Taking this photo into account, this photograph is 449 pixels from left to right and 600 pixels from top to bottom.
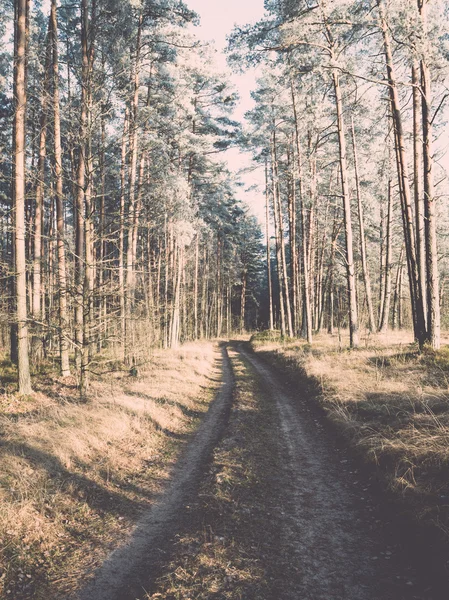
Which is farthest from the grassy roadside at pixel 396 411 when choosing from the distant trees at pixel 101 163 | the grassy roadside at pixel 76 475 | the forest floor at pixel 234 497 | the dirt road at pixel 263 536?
the distant trees at pixel 101 163

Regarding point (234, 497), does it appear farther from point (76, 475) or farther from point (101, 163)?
point (101, 163)

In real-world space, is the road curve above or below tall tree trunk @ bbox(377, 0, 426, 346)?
below

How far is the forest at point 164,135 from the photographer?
31.6 feet

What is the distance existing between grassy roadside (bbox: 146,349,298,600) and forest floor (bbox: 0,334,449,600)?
0.06 ft

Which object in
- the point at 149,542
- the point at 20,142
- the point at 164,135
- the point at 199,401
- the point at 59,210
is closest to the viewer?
the point at 149,542

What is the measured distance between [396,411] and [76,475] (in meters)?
6.12

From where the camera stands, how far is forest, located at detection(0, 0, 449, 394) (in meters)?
9.62

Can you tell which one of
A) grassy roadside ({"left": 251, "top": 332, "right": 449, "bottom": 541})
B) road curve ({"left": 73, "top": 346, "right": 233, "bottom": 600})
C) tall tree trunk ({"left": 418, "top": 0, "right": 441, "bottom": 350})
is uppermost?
tall tree trunk ({"left": 418, "top": 0, "right": 441, "bottom": 350})

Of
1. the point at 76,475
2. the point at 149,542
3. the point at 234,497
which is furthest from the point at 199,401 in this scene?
the point at 149,542

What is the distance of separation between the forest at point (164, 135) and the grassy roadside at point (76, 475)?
1724 mm

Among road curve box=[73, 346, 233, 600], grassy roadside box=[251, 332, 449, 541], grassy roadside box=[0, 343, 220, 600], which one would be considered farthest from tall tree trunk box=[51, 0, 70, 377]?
grassy roadside box=[251, 332, 449, 541]

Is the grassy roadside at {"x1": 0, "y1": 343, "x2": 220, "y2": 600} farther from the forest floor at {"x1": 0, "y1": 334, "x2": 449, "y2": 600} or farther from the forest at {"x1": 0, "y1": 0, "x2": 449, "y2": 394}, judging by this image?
the forest at {"x1": 0, "y1": 0, "x2": 449, "y2": 394}

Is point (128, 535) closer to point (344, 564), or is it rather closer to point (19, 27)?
point (344, 564)

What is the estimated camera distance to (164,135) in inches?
760
